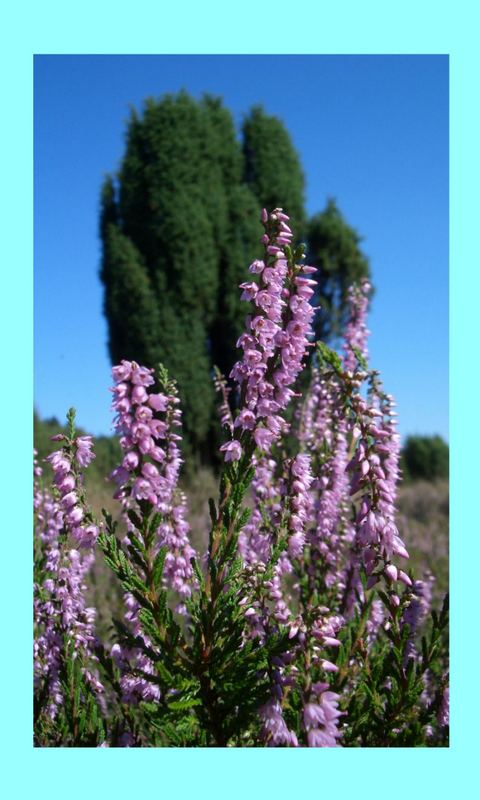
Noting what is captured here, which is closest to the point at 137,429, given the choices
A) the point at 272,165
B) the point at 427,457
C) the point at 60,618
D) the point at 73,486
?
the point at 73,486

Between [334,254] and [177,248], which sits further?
[334,254]

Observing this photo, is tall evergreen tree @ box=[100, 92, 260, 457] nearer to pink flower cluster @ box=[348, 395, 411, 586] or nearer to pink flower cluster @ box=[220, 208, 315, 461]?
pink flower cluster @ box=[220, 208, 315, 461]

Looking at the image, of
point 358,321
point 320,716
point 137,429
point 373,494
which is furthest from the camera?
point 358,321

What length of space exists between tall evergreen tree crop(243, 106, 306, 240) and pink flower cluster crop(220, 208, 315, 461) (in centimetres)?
1522

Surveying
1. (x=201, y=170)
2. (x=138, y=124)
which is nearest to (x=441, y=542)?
(x=201, y=170)

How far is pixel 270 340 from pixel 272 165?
52.7 ft

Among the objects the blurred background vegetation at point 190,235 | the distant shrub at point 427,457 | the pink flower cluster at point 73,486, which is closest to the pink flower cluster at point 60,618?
the pink flower cluster at point 73,486

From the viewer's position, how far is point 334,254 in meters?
17.2

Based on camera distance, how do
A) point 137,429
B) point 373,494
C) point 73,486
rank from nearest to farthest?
point 137,429
point 373,494
point 73,486

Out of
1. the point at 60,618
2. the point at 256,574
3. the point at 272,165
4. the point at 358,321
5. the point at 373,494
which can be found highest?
the point at 272,165

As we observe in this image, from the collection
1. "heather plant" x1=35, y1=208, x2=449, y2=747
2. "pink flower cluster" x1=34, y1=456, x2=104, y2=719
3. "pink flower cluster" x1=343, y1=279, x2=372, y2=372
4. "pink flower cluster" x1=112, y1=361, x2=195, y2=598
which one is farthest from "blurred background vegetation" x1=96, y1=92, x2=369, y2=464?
"pink flower cluster" x1=112, y1=361, x2=195, y2=598

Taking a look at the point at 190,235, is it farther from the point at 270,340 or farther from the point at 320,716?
the point at 320,716

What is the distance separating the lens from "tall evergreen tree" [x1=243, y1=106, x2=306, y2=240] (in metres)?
16.6

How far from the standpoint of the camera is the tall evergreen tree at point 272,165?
16562 millimetres
